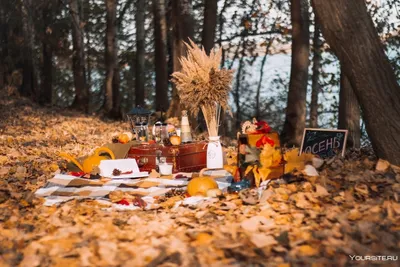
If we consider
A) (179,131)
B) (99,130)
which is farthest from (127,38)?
(179,131)

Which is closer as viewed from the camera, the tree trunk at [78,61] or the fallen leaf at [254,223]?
Result: the fallen leaf at [254,223]

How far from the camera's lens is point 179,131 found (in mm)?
8539

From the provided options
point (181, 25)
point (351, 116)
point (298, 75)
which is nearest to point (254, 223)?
point (351, 116)

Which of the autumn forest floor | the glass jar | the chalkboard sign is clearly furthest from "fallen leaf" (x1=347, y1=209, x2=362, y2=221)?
the glass jar

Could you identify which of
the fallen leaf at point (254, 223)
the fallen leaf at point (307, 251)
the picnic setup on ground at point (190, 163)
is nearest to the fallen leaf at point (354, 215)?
the fallen leaf at point (254, 223)

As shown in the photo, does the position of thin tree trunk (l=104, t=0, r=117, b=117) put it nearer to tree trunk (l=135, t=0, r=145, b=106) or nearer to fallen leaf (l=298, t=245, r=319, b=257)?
tree trunk (l=135, t=0, r=145, b=106)

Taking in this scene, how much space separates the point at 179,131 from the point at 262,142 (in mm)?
2428

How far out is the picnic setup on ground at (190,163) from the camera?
6.05 metres

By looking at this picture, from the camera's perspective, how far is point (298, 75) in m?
14.0

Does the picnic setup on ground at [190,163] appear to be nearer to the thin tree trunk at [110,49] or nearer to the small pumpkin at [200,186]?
the small pumpkin at [200,186]

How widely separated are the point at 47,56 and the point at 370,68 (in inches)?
811

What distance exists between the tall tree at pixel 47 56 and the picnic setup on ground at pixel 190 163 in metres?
14.6

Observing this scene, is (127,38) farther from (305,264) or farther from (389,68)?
(305,264)

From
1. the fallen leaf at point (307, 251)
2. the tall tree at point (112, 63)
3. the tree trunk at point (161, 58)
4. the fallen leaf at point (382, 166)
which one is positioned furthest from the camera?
the tall tree at point (112, 63)
